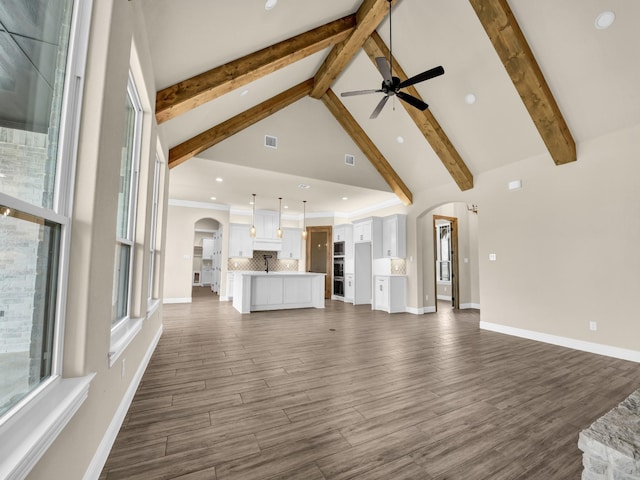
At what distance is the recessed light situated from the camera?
3047 millimetres

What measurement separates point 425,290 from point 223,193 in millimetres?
5780

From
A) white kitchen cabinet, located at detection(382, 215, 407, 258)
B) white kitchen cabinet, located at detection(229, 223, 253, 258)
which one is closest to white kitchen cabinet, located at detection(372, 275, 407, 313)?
white kitchen cabinet, located at detection(382, 215, 407, 258)

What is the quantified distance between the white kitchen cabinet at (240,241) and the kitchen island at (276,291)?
6.22 ft

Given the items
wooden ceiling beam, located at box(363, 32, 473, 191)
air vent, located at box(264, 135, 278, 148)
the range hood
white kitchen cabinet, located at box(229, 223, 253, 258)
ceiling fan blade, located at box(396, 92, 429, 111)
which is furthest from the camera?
the range hood

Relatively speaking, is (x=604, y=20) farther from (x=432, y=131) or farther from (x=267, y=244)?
(x=267, y=244)

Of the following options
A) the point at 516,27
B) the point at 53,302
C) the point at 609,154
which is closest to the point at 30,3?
the point at 53,302

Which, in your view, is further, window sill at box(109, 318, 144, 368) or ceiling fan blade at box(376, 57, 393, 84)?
ceiling fan blade at box(376, 57, 393, 84)

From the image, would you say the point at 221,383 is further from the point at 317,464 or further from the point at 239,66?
the point at 239,66

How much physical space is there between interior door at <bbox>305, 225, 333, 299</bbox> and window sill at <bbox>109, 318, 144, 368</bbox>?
24.4 feet

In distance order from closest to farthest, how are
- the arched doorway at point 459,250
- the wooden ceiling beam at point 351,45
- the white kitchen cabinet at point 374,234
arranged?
the wooden ceiling beam at point 351,45 → the arched doorway at point 459,250 → the white kitchen cabinet at point 374,234

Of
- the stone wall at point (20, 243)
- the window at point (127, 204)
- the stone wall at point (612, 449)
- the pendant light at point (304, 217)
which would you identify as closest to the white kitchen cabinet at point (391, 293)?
the pendant light at point (304, 217)

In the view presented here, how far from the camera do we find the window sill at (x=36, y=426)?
77 cm

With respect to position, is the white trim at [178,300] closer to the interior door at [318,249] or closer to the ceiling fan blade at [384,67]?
the interior door at [318,249]

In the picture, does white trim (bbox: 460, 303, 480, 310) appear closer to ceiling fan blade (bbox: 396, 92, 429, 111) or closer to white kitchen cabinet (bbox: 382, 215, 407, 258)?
white kitchen cabinet (bbox: 382, 215, 407, 258)
